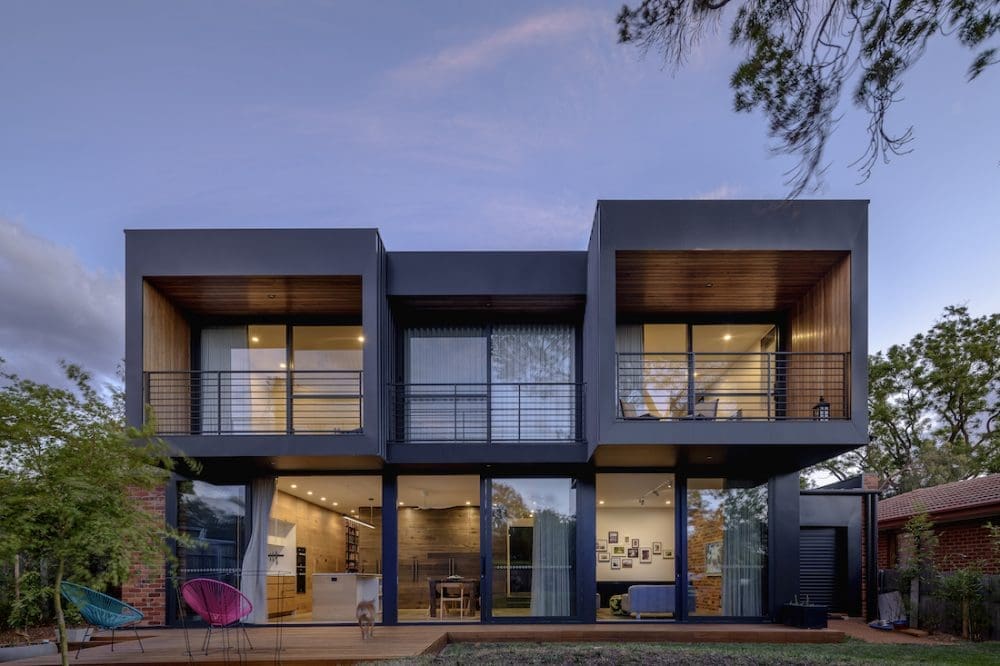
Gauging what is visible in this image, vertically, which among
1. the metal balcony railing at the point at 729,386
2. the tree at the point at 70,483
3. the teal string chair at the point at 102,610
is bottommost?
the teal string chair at the point at 102,610

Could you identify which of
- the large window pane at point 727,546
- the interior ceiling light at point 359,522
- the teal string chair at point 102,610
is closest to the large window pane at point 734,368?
the large window pane at point 727,546

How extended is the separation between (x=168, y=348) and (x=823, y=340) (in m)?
9.36

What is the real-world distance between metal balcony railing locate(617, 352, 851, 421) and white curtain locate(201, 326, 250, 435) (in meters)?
5.91

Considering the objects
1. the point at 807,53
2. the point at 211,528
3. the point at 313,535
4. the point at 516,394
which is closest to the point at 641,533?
the point at 516,394

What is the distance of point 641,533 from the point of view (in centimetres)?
1507

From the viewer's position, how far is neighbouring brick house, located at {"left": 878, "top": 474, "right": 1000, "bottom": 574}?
11680mm

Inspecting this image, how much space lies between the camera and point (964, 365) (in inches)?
920

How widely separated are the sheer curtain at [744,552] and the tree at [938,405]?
45.9ft

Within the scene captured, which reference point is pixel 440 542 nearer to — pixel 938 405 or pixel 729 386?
pixel 729 386

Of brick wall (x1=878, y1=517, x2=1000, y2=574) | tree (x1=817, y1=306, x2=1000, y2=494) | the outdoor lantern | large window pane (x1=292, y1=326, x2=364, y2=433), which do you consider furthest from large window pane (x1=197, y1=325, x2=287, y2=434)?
tree (x1=817, y1=306, x2=1000, y2=494)

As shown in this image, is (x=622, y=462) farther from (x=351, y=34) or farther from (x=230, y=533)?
(x=351, y=34)

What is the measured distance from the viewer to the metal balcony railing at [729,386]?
10.4m

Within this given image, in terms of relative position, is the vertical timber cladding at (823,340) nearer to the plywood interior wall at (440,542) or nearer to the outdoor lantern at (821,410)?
the outdoor lantern at (821,410)

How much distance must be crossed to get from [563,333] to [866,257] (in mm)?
4528
